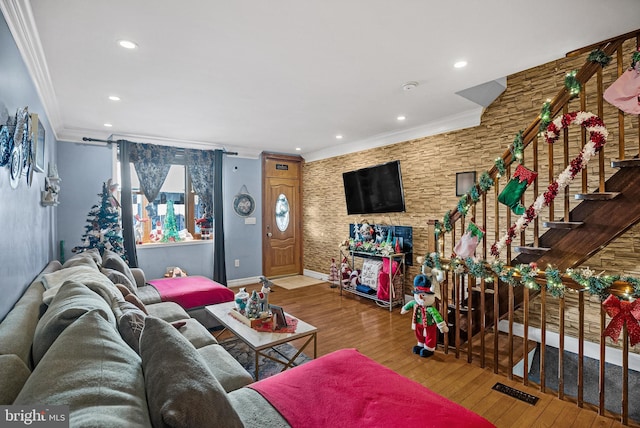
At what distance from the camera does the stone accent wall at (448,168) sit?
2.81 m

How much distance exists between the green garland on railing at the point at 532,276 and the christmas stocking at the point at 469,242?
76 mm

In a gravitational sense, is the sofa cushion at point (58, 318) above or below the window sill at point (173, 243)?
above

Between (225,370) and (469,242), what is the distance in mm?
2305

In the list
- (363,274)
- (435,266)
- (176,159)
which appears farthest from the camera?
(176,159)

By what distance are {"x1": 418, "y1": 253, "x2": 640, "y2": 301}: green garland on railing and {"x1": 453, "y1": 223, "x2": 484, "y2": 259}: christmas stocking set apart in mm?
76

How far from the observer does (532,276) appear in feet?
7.68

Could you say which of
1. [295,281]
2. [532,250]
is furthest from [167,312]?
[295,281]

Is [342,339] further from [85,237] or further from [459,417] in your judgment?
[85,237]

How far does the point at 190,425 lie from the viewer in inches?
32.5

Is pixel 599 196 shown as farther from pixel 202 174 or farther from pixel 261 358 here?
pixel 202 174

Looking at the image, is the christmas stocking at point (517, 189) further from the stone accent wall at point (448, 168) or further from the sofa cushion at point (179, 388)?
the sofa cushion at point (179, 388)

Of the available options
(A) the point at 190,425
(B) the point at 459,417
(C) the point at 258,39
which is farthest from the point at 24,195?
(B) the point at 459,417

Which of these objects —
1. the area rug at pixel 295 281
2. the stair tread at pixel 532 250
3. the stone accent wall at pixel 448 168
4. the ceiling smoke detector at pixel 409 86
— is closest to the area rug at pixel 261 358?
the stair tread at pixel 532 250

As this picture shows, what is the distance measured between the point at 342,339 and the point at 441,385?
45.4 inches
